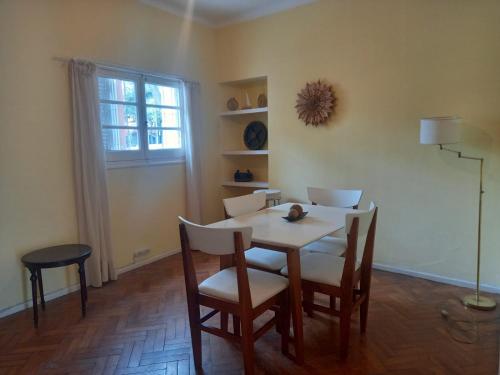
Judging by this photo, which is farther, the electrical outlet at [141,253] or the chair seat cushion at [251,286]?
the electrical outlet at [141,253]

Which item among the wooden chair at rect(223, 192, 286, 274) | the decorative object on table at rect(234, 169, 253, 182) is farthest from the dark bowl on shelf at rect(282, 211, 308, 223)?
the decorative object on table at rect(234, 169, 253, 182)

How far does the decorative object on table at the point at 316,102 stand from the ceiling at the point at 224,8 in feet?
3.03

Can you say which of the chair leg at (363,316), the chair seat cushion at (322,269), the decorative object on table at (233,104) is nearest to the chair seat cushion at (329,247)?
the chair seat cushion at (322,269)

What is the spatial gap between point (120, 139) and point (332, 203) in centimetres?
220

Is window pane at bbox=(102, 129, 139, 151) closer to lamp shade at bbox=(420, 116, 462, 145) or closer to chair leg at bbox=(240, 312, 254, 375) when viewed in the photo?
chair leg at bbox=(240, 312, 254, 375)

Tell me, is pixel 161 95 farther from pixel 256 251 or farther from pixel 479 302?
pixel 479 302

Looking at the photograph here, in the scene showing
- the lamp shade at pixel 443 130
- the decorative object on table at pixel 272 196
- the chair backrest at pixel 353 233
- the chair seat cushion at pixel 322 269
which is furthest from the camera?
the decorative object on table at pixel 272 196

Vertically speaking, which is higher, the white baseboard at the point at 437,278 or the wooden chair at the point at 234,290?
the wooden chair at the point at 234,290

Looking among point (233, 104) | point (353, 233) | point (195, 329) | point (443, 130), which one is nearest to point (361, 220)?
point (353, 233)

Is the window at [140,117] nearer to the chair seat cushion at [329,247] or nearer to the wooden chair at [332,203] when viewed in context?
the wooden chair at [332,203]

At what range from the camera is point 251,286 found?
1901 mm

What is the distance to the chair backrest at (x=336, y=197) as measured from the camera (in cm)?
279

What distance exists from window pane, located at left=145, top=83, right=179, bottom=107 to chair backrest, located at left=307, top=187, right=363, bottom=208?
204 cm

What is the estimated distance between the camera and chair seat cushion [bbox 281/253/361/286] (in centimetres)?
204
